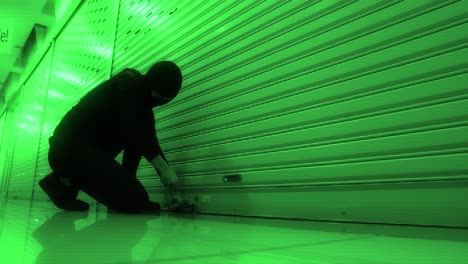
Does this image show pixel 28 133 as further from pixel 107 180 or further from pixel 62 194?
pixel 107 180

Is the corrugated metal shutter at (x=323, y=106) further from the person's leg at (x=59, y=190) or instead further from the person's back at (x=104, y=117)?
the person's leg at (x=59, y=190)

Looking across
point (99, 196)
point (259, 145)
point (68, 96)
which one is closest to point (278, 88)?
point (259, 145)

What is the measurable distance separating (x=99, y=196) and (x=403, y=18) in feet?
8.84

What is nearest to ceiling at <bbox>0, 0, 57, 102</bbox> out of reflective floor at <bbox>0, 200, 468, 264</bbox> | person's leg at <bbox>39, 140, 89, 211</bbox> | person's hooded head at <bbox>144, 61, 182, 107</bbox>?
person's leg at <bbox>39, 140, 89, 211</bbox>

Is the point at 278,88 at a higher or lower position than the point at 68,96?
lower

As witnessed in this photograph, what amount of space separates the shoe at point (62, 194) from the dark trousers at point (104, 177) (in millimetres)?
257

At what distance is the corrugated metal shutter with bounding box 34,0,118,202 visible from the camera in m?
5.48

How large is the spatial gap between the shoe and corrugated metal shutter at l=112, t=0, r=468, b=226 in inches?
37.9

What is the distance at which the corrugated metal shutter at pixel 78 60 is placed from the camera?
18.0ft

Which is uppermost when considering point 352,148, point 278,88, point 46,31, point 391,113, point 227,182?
point 46,31

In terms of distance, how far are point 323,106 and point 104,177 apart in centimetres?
190

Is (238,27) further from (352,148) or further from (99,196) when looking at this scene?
(99,196)

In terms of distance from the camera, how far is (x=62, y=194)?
3.44 meters

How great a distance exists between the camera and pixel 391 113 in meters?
1.90
